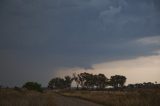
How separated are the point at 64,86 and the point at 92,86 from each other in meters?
23.6

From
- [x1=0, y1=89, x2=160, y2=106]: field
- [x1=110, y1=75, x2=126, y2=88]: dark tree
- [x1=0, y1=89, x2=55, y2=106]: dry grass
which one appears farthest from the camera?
[x1=110, y1=75, x2=126, y2=88]: dark tree

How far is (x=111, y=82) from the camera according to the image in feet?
580

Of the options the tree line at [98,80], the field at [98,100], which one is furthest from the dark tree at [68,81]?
the field at [98,100]

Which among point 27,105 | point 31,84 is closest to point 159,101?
point 27,105

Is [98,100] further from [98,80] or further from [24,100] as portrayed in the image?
[98,80]

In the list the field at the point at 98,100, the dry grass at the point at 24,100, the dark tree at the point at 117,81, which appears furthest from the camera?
the dark tree at the point at 117,81

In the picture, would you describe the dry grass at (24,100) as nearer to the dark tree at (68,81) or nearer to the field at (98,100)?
the field at (98,100)

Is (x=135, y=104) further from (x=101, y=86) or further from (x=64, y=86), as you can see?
(x=64, y=86)

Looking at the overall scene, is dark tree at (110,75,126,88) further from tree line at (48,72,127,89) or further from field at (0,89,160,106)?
field at (0,89,160,106)

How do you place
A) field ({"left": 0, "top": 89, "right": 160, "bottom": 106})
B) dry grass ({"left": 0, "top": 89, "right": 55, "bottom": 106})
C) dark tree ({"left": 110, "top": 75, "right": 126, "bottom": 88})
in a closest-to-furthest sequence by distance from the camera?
dry grass ({"left": 0, "top": 89, "right": 55, "bottom": 106}) < field ({"left": 0, "top": 89, "right": 160, "bottom": 106}) < dark tree ({"left": 110, "top": 75, "right": 126, "bottom": 88})

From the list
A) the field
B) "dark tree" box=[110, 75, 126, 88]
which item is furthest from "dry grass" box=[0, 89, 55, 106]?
"dark tree" box=[110, 75, 126, 88]

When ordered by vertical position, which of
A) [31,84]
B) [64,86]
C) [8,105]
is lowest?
[8,105]

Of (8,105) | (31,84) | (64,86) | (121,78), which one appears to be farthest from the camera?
(64,86)

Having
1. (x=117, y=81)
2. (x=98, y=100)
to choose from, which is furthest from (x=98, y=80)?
(x=98, y=100)
